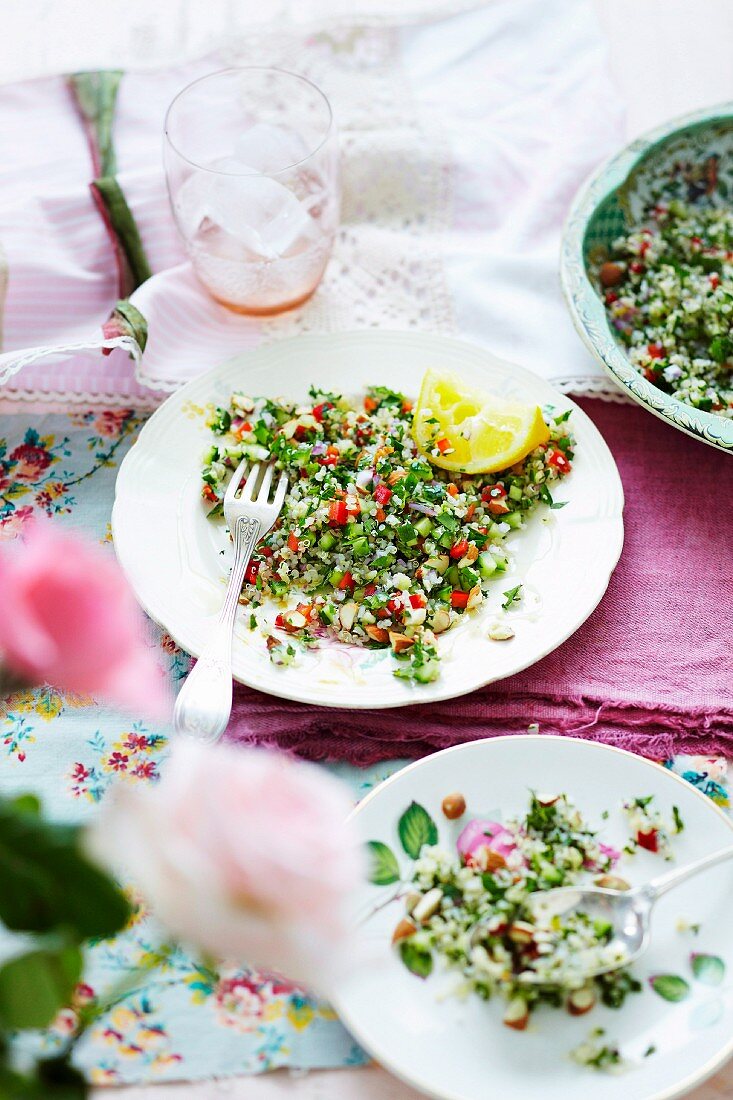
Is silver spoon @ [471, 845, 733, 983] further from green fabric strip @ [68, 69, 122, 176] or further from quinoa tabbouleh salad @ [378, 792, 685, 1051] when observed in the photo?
green fabric strip @ [68, 69, 122, 176]

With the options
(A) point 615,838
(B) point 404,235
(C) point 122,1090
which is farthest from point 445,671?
(B) point 404,235

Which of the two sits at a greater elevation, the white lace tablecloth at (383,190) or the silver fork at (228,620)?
the white lace tablecloth at (383,190)

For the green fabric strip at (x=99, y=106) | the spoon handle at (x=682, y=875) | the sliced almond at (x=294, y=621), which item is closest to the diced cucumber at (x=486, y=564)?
the sliced almond at (x=294, y=621)

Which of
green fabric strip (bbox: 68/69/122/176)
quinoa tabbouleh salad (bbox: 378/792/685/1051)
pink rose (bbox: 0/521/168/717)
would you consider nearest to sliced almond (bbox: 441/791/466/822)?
quinoa tabbouleh salad (bbox: 378/792/685/1051)

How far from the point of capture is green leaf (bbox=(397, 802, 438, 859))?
112 centimetres

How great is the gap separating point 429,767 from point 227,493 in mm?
492

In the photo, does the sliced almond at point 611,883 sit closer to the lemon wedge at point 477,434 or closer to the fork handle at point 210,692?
the fork handle at point 210,692

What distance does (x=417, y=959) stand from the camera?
105 cm

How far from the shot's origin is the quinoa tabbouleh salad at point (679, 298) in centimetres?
152

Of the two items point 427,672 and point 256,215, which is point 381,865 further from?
point 256,215

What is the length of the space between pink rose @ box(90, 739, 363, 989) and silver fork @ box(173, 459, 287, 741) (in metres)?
0.64

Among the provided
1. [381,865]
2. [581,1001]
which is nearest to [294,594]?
[381,865]

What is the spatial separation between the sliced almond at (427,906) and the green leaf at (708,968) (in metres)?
0.27

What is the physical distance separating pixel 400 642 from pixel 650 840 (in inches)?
14.9
